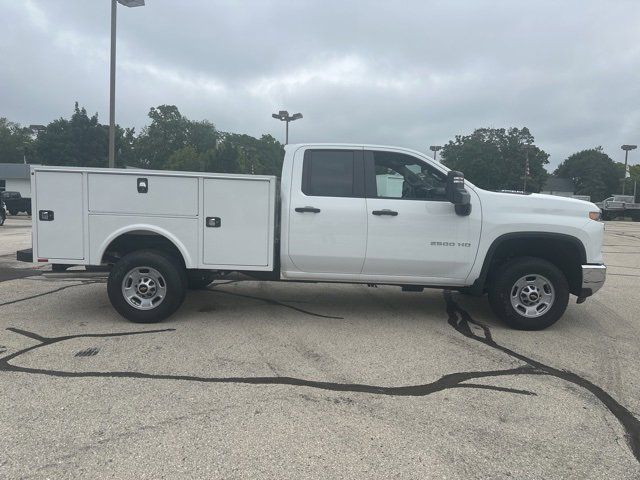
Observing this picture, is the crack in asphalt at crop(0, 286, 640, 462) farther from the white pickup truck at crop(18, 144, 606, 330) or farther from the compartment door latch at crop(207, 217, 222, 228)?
the compartment door latch at crop(207, 217, 222, 228)

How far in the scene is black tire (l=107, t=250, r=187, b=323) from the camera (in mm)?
5547

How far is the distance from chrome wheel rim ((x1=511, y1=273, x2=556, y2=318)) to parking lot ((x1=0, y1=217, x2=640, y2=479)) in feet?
0.94

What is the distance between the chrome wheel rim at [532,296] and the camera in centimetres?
574

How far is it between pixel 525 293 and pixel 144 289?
445 cm

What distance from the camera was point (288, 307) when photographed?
668 centimetres

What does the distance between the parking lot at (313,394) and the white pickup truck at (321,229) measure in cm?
58

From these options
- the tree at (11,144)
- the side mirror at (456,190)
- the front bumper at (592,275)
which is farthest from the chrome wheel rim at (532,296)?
the tree at (11,144)

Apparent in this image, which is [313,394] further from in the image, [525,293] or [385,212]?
[525,293]

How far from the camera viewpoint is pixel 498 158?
61.5 meters

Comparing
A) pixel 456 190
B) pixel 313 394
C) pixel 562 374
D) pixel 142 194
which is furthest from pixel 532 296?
pixel 142 194

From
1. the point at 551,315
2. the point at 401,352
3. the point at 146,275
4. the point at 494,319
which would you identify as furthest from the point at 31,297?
the point at 551,315

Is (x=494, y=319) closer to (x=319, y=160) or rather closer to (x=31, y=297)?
(x=319, y=160)

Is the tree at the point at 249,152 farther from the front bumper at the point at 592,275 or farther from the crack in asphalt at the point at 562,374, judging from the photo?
the front bumper at the point at 592,275

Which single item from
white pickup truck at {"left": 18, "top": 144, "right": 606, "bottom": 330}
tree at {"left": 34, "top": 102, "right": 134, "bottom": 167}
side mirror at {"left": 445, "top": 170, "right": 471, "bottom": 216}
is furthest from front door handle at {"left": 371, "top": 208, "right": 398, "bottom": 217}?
tree at {"left": 34, "top": 102, "right": 134, "bottom": 167}
